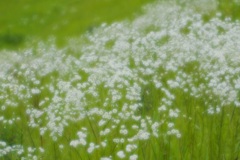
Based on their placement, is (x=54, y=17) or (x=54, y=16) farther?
(x=54, y=16)

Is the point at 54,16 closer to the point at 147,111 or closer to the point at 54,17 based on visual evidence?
the point at 54,17

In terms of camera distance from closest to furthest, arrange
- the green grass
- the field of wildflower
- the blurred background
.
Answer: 1. the field of wildflower
2. the blurred background
3. the green grass

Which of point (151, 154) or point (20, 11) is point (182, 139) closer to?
point (151, 154)

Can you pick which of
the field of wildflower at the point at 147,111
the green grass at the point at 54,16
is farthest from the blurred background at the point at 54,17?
the field of wildflower at the point at 147,111

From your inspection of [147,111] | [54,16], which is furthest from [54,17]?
[147,111]

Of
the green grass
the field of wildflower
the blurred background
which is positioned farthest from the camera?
the green grass

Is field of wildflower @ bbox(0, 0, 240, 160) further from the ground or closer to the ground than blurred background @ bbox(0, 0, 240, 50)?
closer to the ground

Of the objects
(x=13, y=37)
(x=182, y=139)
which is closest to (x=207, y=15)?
(x=182, y=139)

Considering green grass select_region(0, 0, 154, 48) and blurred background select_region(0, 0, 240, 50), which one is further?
green grass select_region(0, 0, 154, 48)

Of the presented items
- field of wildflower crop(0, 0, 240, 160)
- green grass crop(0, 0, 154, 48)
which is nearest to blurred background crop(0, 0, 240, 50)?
green grass crop(0, 0, 154, 48)

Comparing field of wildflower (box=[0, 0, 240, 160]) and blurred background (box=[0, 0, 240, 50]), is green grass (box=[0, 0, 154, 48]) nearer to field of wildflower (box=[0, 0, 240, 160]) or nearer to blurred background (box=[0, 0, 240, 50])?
blurred background (box=[0, 0, 240, 50])
